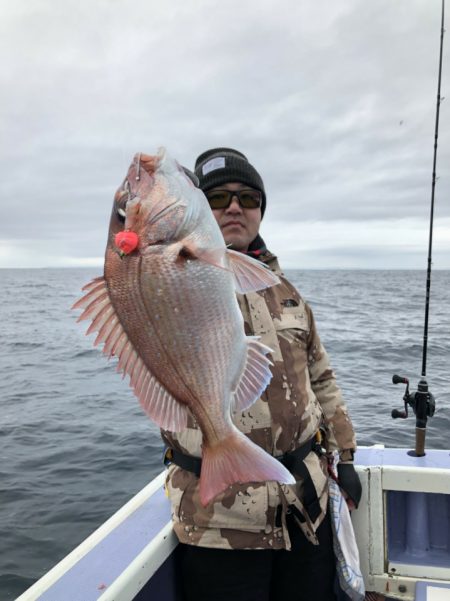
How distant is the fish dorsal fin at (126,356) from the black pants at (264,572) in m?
0.98

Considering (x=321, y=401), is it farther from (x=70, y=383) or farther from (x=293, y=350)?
(x=70, y=383)

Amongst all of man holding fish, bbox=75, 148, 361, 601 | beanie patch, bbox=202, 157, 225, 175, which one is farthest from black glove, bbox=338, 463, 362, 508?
beanie patch, bbox=202, 157, 225, 175

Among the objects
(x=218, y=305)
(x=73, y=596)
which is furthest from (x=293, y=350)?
(x=73, y=596)

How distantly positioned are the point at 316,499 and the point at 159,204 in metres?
1.60

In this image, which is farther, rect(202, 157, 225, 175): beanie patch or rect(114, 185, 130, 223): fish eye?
rect(202, 157, 225, 175): beanie patch

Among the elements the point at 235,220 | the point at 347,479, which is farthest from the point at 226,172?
the point at 347,479

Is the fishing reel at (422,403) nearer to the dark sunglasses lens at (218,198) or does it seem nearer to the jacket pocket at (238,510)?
the jacket pocket at (238,510)

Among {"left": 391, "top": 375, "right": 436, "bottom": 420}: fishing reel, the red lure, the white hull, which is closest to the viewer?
the red lure

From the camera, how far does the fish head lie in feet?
5.23

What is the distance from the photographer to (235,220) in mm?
2545

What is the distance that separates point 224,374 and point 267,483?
0.84 m

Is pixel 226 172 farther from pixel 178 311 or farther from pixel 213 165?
pixel 178 311

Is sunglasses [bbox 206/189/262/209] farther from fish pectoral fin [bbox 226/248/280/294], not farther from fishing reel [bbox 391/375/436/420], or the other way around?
fishing reel [bbox 391/375/436/420]

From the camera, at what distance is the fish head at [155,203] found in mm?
1594
